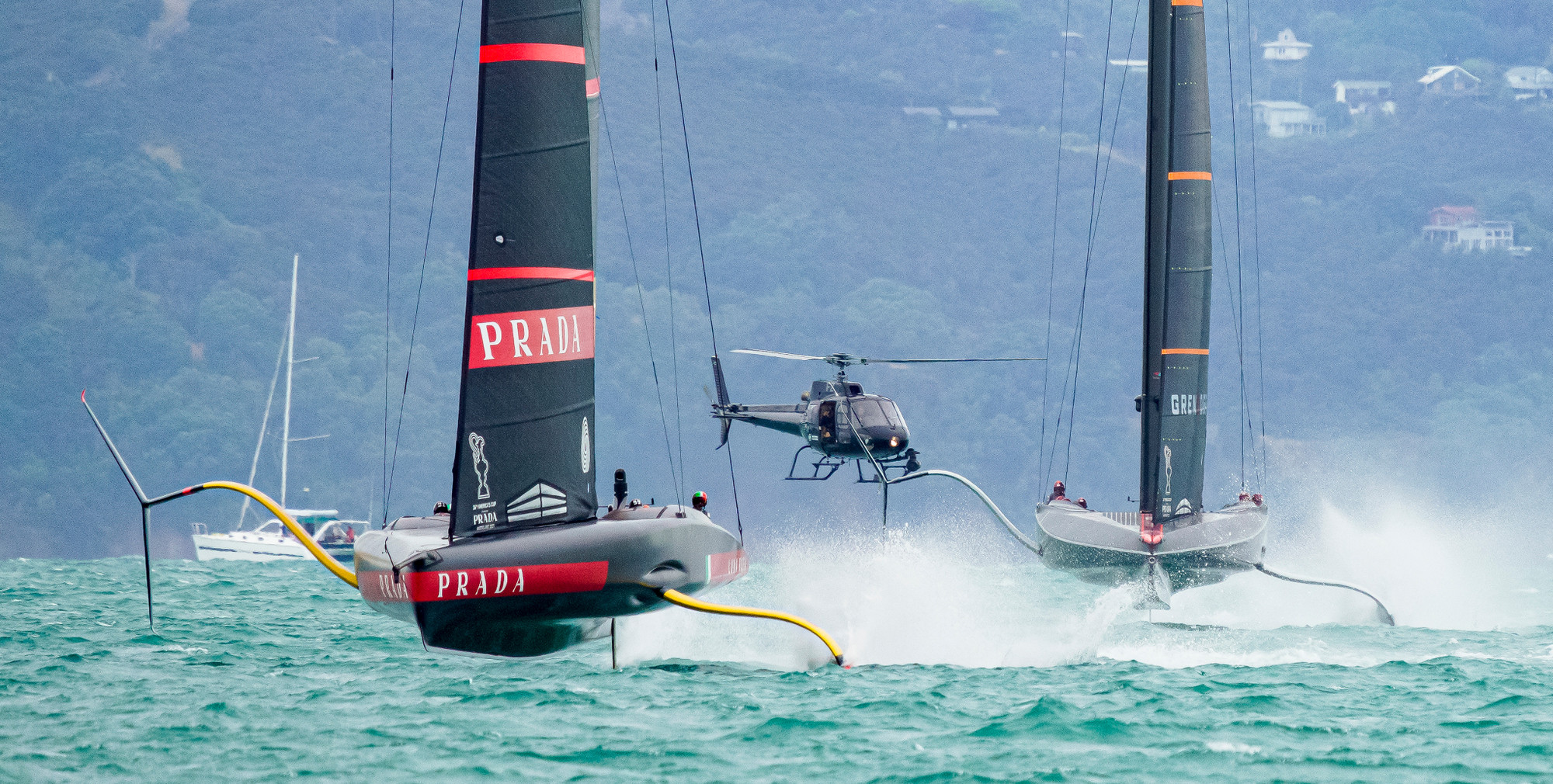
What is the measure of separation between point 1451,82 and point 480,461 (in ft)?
385

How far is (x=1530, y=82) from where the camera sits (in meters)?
118

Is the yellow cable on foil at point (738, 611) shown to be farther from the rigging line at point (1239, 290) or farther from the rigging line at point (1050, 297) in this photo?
the rigging line at point (1050, 297)

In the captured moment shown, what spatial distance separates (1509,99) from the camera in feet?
368

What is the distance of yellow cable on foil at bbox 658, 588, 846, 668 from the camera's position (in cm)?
1261

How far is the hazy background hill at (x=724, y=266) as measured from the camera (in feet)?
244

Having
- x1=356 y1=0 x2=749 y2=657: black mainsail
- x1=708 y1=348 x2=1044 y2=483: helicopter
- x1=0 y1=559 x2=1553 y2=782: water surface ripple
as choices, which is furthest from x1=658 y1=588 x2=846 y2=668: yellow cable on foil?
x1=708 y1=348 x2=1044 y2=483: helicopter

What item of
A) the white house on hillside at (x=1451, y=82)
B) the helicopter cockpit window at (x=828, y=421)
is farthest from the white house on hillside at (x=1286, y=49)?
the helicopter cockpit window at (x=828, y=421)

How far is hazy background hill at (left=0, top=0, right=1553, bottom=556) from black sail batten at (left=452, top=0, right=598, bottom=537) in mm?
53302

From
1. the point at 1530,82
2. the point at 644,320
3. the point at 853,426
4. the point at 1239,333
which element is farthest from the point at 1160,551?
the point at 1530,82

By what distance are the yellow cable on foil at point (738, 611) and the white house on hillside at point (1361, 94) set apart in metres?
114

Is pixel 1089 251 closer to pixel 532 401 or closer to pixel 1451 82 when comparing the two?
pixel 532 401

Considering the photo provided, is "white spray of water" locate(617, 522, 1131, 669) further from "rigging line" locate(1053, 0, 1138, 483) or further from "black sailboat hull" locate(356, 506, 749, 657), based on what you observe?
"rigging line" locate(1053, 0, 1138, 483)

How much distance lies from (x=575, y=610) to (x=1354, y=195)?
3739 inches

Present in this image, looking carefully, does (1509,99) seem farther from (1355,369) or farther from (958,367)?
(958,367)
